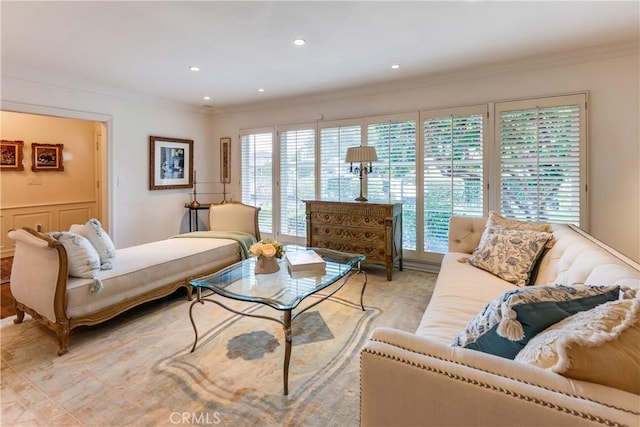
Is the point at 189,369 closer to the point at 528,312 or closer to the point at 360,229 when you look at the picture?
the point at 528,312

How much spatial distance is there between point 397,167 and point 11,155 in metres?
5.67

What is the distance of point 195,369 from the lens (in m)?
2.05

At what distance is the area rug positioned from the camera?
167 cm

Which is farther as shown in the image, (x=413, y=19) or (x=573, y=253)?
(x=413, y=19)

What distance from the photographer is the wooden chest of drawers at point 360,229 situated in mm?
3838

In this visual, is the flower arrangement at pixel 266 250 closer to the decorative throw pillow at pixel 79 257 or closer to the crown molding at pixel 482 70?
the decorative throw pillow at pixel 79 257

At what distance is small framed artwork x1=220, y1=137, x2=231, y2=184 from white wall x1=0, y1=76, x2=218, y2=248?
0.39 meters

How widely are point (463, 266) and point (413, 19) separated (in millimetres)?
1951

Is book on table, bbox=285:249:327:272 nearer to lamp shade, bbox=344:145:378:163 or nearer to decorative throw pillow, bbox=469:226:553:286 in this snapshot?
decorative throw pillow, bbox=469:226:553:286

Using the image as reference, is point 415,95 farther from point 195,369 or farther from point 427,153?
point 195,369

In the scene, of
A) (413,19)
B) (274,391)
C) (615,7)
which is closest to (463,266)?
(274,391)

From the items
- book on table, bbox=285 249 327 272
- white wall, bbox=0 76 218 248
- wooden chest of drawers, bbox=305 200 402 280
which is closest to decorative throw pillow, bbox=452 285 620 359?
book on table, bbox=285 249 327 272

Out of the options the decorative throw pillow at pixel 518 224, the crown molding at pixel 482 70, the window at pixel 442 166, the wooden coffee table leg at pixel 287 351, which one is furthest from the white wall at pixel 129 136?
the decorative throw pillow at pixel 518 224

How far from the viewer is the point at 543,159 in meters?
3.40
